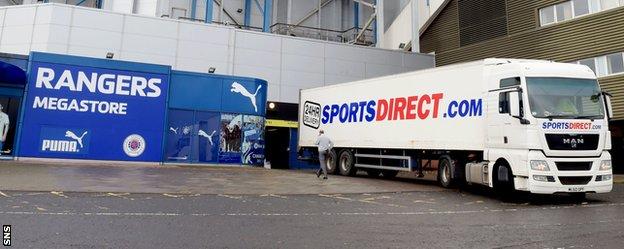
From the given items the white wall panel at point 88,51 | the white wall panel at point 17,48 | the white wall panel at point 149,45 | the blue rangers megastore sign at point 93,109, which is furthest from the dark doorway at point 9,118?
the white wall panel at point 149,45

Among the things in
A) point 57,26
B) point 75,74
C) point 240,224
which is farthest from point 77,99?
point 240,224

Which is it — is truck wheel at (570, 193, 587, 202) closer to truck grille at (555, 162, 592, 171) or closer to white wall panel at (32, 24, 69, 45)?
truck grille at (555, 162, 592, 171)

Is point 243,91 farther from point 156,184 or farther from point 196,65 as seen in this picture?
point 156,184

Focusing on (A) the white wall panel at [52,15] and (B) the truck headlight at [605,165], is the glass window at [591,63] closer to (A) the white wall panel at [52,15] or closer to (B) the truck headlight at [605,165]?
(B) the truck headlight at [605,165]

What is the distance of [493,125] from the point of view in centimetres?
1158

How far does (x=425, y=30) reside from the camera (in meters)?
33.4

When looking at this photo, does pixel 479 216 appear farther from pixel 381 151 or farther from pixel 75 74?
pixel 75 74

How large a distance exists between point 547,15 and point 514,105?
57.4ft

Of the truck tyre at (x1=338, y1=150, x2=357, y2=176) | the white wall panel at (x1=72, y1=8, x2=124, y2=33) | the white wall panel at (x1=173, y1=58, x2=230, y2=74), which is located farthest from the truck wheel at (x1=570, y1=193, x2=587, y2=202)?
the white wall panel at (x1=72, y1=8, x2=124, y2=33)

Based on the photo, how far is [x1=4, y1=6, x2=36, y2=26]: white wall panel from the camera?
78.2 ft

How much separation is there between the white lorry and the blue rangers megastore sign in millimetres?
9005

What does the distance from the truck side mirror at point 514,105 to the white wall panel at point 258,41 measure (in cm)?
1901

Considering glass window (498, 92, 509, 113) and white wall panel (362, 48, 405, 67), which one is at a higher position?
white wall panel (362, 48, 405, 67)

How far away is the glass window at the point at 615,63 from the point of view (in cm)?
2144
